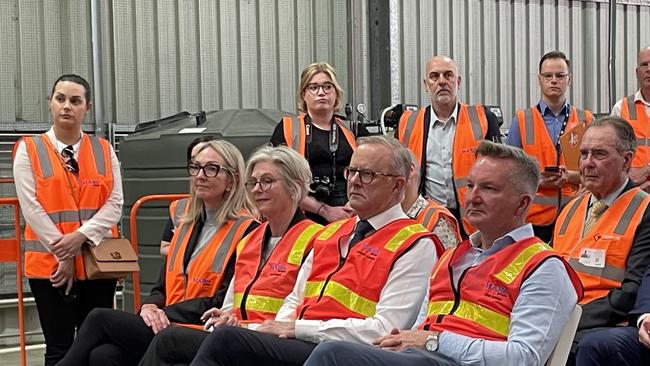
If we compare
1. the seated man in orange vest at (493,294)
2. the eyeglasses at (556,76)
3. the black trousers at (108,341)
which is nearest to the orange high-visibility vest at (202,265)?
the black trousers at (108,341)

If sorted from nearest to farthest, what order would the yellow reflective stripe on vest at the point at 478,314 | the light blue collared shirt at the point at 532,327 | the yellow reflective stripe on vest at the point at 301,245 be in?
the light blue collared shirt at the point at 532,327 < the yellow reflective stripe on vest at the point at 478,314 < the yellow reflective stripe on vest at the point at 301,245

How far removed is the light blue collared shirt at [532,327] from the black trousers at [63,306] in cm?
211

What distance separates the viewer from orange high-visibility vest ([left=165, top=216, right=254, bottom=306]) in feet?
11.1

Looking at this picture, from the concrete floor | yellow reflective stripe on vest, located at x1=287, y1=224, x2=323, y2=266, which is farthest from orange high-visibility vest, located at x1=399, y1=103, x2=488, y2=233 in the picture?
the concrete floor

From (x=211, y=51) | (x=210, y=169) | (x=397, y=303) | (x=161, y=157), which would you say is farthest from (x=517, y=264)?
(x=211, y=51)

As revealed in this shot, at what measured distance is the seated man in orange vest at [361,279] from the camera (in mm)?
2652

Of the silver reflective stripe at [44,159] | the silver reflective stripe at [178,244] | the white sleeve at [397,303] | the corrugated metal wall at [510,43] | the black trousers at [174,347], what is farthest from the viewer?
the corrugated metal wall at [510,43]

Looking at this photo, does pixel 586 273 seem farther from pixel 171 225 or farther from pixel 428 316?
pixel 171 225

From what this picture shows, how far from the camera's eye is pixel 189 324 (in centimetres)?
330

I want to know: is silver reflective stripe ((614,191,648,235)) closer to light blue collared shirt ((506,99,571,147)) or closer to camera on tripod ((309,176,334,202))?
light blue collared shirt ((506,99,571,147))

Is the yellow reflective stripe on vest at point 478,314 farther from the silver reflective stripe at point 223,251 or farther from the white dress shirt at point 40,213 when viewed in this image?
the white dress shirt at point 40,213

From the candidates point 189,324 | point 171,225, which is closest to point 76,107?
point 171,225

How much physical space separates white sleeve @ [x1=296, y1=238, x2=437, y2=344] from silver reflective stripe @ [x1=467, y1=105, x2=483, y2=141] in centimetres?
150

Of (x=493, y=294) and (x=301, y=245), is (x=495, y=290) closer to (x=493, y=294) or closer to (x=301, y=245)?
(x=493, y=294)
